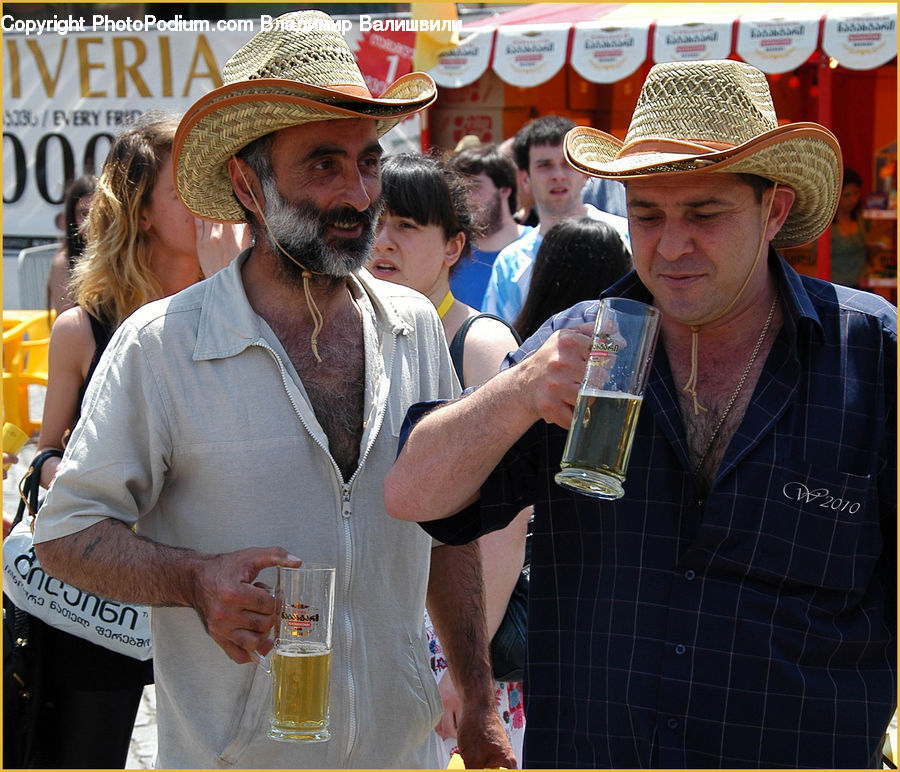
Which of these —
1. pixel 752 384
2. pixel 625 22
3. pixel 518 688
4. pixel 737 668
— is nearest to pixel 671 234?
pixel 752 384

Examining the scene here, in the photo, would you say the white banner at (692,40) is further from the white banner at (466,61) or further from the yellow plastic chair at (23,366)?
the yellow plastic chair at (23,366)

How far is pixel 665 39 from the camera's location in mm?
10219

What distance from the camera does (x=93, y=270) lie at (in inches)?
148

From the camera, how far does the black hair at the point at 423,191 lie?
3814 mm

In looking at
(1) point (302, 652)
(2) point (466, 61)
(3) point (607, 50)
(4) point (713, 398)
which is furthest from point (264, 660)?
(2) point (466, 61)

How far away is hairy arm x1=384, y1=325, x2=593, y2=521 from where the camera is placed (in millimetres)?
1946

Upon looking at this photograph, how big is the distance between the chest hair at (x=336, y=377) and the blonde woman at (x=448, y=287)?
662 millimetres

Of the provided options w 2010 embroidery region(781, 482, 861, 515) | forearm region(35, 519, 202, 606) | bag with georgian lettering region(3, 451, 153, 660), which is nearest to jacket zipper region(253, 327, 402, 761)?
forearm region(35, 519, 202, 606)

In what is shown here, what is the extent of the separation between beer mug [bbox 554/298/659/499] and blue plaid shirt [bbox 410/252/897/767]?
0.88 ft

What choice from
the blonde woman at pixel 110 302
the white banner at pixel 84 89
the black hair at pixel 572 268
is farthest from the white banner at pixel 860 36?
the blonde woman at pixel 110 302

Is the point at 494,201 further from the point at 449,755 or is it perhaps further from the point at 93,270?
the point at 449,755

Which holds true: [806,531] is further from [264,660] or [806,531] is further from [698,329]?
[264,660]

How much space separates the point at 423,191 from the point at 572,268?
0.58 m

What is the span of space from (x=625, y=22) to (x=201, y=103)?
28.4ft
